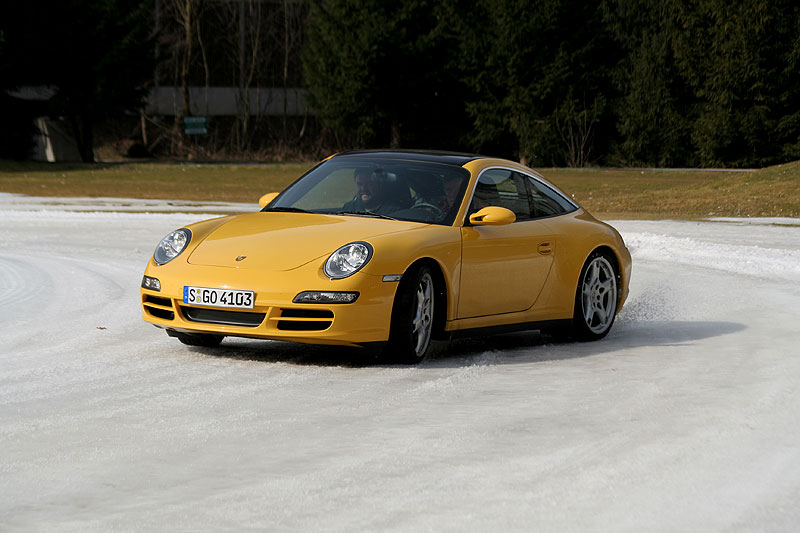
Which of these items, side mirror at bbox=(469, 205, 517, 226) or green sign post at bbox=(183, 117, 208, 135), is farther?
green sign post at bbox=(183, 117, 208, 135)

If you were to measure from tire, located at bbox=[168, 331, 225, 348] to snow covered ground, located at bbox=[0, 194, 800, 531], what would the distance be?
78 mm

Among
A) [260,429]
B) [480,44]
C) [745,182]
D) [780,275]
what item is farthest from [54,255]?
[480,44]

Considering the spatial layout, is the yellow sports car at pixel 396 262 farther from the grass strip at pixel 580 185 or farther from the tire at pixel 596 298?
the grass strip at pixel 580 185

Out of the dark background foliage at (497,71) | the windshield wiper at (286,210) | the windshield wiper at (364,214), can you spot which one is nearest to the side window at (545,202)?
the windshield wiper at (364,214)

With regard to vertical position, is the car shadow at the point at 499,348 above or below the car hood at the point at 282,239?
below

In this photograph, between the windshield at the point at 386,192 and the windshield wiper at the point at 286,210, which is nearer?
the windshield at the point at 386,192

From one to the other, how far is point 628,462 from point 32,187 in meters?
33.7

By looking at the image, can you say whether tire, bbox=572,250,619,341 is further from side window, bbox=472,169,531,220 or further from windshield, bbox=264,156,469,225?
windshield, bbox=264,156,469,225

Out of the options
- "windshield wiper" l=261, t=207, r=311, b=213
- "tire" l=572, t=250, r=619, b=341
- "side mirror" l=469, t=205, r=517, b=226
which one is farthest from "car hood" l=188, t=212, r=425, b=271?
"tire" l=572, t=250, r=619, b=341

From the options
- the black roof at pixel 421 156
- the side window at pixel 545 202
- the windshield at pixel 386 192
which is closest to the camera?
the windshield at pixel 386 192

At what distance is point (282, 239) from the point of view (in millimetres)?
8711

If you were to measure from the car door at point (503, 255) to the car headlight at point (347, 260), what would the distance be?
90 centimetres

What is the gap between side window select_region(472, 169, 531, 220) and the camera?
9.66 m

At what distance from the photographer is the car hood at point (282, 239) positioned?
8414mm
